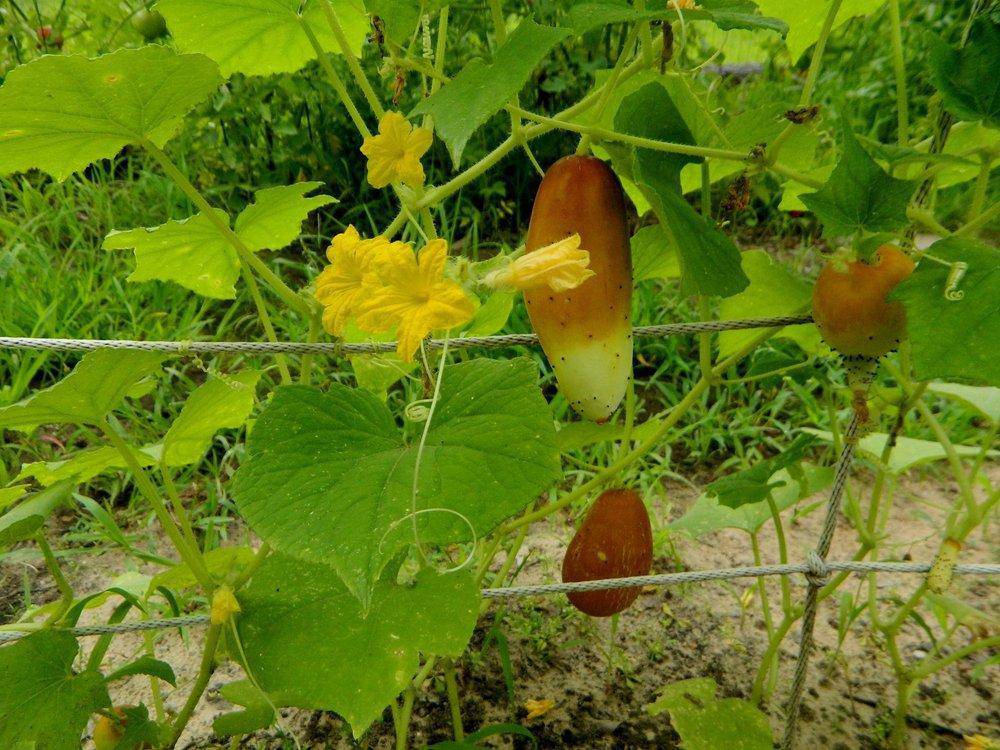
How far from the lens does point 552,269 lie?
1.49 ft

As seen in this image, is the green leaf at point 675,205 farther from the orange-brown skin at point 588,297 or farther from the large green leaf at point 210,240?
the large green leaf at point 210,240

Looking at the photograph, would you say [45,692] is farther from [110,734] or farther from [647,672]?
[647,672]

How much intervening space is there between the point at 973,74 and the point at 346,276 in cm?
44

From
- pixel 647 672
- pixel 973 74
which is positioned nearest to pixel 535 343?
pixel 973 74

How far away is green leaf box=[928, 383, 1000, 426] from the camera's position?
89 cm

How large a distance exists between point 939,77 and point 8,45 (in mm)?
2356

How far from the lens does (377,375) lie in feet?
2.56

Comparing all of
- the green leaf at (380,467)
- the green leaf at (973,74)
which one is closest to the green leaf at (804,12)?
the green leaf at (973,74)

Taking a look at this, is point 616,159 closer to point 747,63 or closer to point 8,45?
point 8,45

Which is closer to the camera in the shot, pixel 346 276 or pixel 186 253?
pixel 346 276

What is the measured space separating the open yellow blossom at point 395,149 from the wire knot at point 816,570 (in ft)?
1.71

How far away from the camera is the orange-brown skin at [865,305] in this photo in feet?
1.81

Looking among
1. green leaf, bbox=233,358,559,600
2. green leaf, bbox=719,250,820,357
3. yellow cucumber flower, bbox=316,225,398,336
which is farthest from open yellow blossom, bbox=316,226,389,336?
green leaf, bbox=719,250,820,357

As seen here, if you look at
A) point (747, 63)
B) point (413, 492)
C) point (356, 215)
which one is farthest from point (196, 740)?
point (747, 63)
